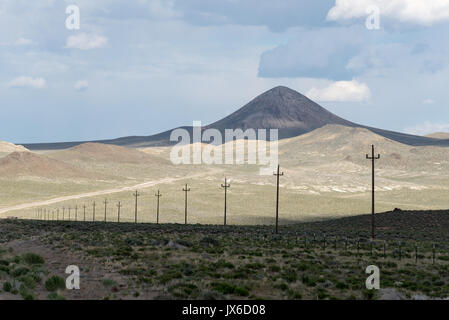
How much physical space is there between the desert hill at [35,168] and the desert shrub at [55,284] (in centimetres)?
15946

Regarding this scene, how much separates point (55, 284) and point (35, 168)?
172m

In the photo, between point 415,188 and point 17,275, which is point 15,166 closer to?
point 415,188

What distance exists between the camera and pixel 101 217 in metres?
96.6

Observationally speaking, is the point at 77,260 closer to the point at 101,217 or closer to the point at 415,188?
the point at 101,217

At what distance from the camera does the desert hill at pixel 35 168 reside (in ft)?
587

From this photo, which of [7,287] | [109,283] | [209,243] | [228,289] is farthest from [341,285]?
[209,243]

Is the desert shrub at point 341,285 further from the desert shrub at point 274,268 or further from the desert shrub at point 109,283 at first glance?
the desert shrub at point 109,283

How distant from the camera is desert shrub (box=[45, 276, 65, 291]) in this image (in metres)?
21.8

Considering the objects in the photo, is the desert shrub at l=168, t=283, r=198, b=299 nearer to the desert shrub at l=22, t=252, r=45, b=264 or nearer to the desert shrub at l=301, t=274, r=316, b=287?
the desert shrub at l=301, t=274, r=316, b=287

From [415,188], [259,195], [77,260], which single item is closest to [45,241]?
[77,260]

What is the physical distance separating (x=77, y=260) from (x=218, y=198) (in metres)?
103
